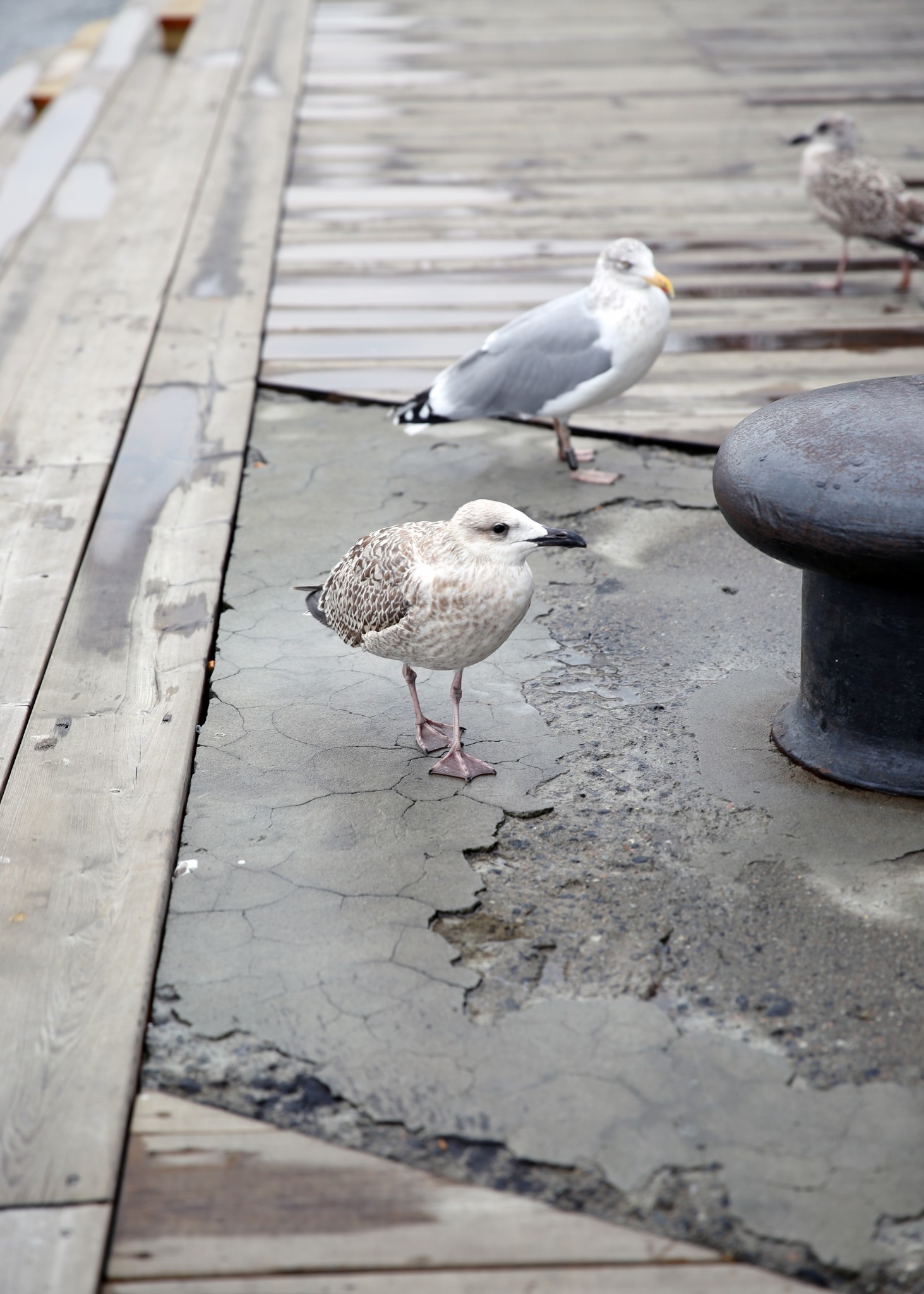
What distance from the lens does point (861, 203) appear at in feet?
19.2

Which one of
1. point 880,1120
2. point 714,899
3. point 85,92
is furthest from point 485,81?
point 880,1120

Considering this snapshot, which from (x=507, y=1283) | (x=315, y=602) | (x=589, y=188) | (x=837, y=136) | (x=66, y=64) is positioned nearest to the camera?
(x=507, y=1283)

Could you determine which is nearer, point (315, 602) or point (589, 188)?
point (315, 602)

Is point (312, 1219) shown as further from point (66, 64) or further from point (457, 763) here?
point (66, 64)

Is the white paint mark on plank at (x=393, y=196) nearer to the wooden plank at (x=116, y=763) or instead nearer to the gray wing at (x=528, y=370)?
the wooden plank at (x=116, y=763)

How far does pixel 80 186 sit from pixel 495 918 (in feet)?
21.3

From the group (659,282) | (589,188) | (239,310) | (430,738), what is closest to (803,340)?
(659,282)

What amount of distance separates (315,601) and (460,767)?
66 cm

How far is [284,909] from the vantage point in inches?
102

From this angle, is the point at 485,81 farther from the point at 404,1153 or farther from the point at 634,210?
the point at 404,1153

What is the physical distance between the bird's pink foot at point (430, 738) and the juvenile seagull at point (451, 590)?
0.05 metres

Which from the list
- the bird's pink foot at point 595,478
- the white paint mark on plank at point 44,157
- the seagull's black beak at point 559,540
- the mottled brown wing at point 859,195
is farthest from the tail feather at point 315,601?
the white paint mark on plank at point 44,157

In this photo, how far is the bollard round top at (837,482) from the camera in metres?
2.53

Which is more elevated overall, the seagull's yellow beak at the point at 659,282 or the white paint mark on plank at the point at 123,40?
the white paint mark on plank at the point at 123,40
